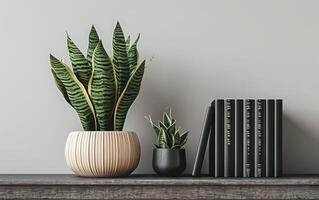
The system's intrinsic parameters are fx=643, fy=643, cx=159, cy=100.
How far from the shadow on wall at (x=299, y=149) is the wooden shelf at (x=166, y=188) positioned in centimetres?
21

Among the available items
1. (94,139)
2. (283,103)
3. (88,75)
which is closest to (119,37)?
(88,75)

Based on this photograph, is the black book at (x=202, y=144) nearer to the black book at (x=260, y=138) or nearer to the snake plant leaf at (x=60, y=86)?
the black book at (x=260, y=138)

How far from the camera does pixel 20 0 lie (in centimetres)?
146

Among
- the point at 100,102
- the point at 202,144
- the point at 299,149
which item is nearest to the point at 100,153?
the point at 100,102

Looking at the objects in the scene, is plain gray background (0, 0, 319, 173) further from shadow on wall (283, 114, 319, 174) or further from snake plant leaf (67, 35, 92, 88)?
snake plant leaf (67, 35, 92, 88)

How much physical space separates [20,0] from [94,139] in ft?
1.31

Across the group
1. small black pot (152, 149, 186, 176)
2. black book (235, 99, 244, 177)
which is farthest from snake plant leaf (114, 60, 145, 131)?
black book (235, 99, 244, 177)

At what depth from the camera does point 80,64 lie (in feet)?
4.34

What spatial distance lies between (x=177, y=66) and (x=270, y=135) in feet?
0.91

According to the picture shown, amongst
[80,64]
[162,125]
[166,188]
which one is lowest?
[166,188]

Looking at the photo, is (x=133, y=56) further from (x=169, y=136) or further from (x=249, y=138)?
(x=249, y=138)

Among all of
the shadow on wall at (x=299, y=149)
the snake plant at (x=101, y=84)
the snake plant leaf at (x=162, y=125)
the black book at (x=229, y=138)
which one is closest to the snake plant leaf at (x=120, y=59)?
the snake plant at (x=101, y=84)

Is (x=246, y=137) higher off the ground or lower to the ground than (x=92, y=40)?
lower

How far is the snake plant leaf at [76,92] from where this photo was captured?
1308 millimetres
